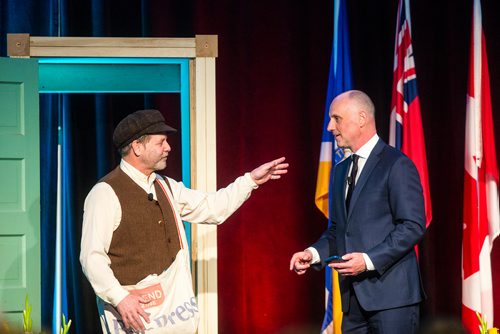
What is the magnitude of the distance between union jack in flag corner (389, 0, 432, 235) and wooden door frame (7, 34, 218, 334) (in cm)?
121

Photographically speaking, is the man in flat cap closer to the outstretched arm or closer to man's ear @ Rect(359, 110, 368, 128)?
the outstretched arm

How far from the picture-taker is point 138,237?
3326 millimetres

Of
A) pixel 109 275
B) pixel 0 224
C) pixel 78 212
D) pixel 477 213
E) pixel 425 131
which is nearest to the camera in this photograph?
pixel 109 275

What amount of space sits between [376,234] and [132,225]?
1035 millimetres

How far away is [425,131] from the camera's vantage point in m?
5.41

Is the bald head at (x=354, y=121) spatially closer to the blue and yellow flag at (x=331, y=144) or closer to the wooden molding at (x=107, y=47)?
the wooden molding at (x=107, y=47)

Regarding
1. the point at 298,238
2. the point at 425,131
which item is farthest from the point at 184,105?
the point at 425,131

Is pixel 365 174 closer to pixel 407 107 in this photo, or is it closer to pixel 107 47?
pixel 407 107

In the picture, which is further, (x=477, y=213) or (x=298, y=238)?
(x=298, y=238)

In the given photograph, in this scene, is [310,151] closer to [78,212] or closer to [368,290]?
[78,212]

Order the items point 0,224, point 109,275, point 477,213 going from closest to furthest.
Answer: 1. point 109,275
2. point 0,224
3. point 477,213

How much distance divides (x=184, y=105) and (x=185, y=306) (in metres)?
1.50

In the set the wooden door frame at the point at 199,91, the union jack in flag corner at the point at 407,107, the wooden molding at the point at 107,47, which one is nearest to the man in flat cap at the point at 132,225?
the wooden door frame at the point at 199,91

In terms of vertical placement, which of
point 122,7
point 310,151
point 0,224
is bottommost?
point 0,224
